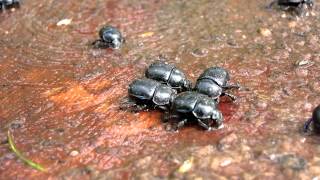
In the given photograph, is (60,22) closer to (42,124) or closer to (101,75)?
(101,75)

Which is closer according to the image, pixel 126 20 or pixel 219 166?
pixel 219 166

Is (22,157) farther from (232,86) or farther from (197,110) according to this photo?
(232,86)

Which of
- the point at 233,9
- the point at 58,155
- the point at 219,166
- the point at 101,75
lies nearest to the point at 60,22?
the point at 101,75

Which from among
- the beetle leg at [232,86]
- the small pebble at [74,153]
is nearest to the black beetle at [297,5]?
the beetle leg at [232,86]

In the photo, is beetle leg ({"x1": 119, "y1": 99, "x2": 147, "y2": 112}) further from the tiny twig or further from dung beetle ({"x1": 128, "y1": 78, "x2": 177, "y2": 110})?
the tiny twig

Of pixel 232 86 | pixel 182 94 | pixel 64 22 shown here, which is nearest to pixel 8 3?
pixel 64 22

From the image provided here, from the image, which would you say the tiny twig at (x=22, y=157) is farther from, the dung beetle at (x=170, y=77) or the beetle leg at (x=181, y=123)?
the dung beetle at (x=170, y=77)

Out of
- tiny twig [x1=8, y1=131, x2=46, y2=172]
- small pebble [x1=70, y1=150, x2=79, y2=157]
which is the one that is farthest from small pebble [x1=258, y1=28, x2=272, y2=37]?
tiny twig [x1=8, y1=131, x2=46, y2=172]
